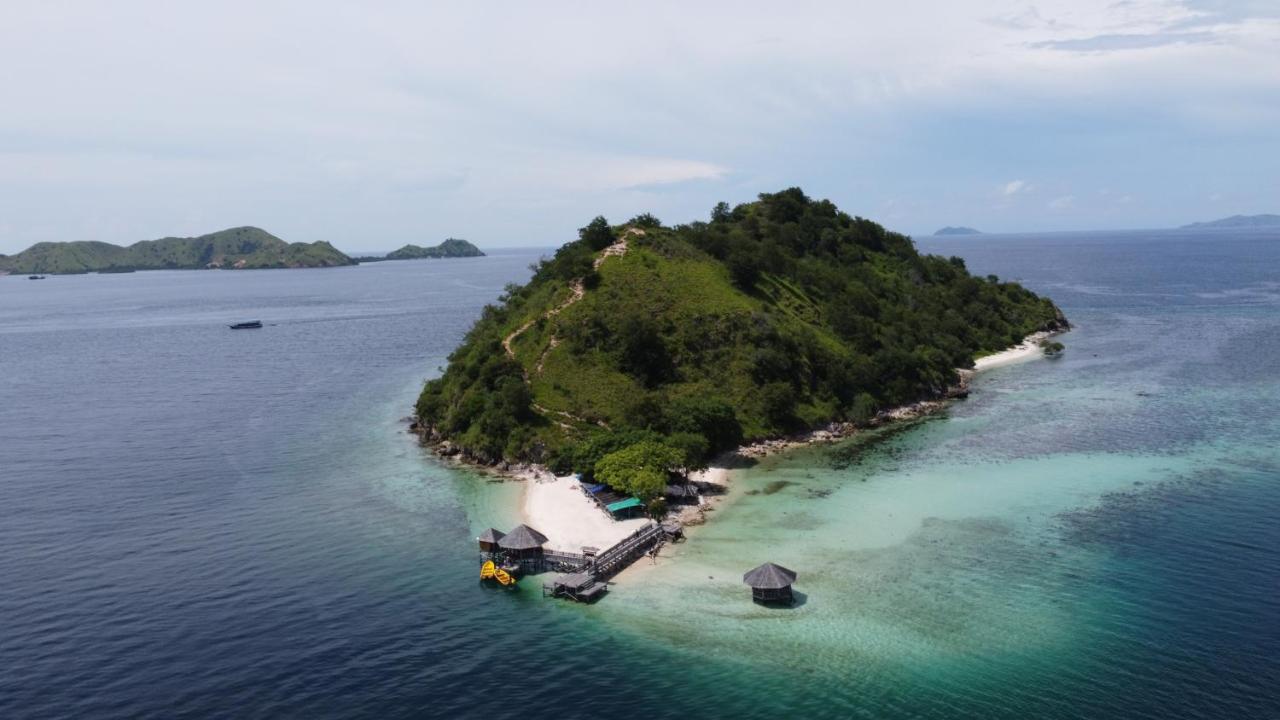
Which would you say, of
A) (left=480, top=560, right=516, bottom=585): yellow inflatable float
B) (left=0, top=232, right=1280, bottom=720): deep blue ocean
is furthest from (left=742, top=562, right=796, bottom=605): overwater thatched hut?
(left=480, top=560, right=516, bottom=585): yellow inflatable float

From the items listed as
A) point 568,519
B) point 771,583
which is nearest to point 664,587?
point 771,583

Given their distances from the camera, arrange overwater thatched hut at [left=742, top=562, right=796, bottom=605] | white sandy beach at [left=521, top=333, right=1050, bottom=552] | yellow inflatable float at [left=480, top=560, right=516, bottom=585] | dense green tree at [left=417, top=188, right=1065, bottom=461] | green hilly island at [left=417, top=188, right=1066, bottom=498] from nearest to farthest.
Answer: overwater thatched hut at [left=742, top=562, right=796, bottom=605] < yellow inflatable float at [left=480, top=560, right=516, bottom=585] < white sandy beach at [left=521, top=333, right=1050, bottom=552] < green hilly island at [left=417, top=188, right=1066, bottom=498] < dense green tree at [left=417, top=188, right=1065, bottom=461]

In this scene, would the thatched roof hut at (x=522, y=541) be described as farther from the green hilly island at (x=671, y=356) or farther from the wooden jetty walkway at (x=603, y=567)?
the green hilly island at (x=671, y=356)

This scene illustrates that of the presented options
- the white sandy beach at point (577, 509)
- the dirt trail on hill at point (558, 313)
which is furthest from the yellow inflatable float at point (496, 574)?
the dirt trail on hill at point (558, 313)

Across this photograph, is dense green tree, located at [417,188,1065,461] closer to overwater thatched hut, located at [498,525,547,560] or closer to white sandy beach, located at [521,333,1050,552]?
white sandy beach, located at [521,333,1050,552]

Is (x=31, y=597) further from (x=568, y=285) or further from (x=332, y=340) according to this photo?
(x=332, y=340)

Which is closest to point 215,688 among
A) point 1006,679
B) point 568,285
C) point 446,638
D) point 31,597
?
point 446,638
